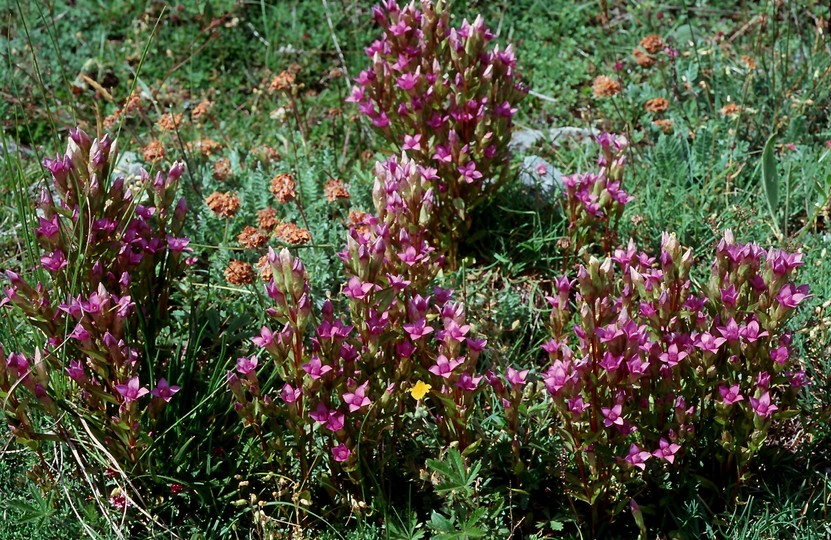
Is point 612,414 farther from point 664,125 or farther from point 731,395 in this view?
point 664,125

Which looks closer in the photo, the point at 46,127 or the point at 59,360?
the point at 59,360

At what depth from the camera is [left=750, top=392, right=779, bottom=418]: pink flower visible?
256cm

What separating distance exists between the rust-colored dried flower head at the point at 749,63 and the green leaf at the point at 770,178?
93 cm

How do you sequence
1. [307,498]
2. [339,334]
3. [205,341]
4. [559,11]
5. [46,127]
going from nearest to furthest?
1. [339,334]
2. [307,498]
3. [205,341]
4. [46,127]
5. [559,11]

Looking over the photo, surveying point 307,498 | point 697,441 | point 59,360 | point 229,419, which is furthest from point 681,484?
point 59,360

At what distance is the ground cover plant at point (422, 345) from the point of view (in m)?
2.60

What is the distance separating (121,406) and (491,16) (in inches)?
151

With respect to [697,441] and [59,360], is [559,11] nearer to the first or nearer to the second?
[697,441]

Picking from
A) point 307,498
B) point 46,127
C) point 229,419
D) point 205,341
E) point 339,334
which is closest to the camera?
point 339,334

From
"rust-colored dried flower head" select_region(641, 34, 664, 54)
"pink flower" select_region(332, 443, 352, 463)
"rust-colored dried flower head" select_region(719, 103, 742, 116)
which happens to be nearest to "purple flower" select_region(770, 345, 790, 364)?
"pink flower" select_region(332, 443, 352, 463)

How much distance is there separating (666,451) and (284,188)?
167 centimetres

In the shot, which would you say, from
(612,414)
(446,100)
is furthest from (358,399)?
(446,100)

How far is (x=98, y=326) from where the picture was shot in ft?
8.58

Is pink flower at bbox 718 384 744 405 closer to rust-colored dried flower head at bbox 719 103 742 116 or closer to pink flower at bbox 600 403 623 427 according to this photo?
pink flower at bbox 600 403 623 427
